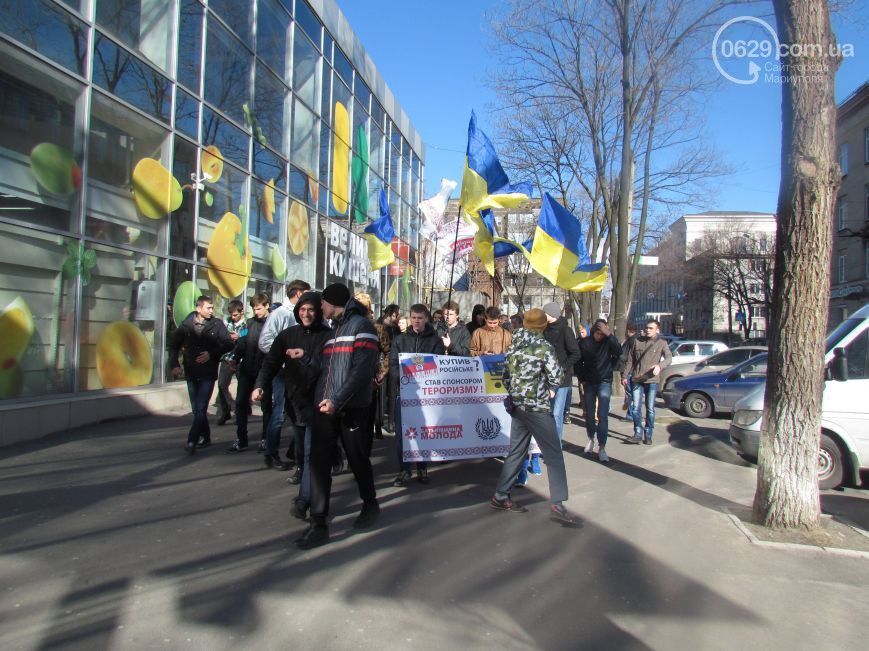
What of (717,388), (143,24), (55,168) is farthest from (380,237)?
(717,388)

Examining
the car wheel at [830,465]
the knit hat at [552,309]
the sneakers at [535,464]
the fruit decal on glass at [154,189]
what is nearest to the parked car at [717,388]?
the car wheel at [830,465]

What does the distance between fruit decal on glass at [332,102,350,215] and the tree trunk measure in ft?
46.4

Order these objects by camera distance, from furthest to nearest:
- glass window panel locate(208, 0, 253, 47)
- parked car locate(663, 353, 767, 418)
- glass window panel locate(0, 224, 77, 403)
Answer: parked car locate(663, 353, 767, 418) < glass window panel locate(208, 0, 253, 47) < glass window panel locate(0, 224, 77, 403)

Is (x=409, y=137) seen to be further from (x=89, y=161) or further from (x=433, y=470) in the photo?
(x=433, y=470)

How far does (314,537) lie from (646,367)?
19.7 feet

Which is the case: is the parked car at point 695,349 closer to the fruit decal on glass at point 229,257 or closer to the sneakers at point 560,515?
the fruit decal on glass at point 229,257

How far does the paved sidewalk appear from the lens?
3.32 metres

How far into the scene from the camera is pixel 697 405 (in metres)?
13.1

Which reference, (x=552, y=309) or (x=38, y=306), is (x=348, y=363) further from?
(x=38, y=306)

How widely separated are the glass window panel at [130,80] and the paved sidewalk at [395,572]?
5698 millimetres

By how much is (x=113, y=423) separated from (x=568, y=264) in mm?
6478

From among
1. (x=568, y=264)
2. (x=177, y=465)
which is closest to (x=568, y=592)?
(x=177, y=465)

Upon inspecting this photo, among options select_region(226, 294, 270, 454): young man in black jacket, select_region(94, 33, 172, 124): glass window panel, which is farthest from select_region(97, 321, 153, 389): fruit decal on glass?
select_region(94, 33, 172, 124): glass window panel

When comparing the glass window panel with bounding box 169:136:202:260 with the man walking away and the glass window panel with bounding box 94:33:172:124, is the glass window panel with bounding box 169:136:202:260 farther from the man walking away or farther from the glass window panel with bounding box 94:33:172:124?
the man walking away
